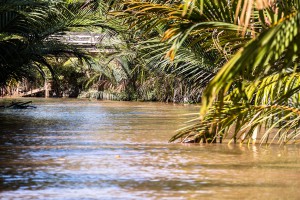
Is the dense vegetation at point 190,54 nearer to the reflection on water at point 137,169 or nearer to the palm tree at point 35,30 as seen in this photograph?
the palm tree at point 35,30

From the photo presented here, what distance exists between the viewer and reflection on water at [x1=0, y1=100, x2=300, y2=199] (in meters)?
7.38

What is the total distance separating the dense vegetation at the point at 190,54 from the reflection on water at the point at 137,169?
14.6 inches

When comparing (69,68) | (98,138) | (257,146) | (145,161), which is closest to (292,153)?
(257,146)

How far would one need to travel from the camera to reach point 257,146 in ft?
39.1

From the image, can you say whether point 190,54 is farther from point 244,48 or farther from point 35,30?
point 244,48

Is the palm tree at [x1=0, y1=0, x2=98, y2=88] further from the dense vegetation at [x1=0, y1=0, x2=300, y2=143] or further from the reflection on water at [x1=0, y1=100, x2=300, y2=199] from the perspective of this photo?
the reflection on water at [x1=0, y1=100, x2=300, y2=199]

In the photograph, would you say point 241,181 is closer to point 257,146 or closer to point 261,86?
point 261,86

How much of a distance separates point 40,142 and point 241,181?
527 centimetres

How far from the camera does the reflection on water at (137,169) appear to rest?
7.38 metres

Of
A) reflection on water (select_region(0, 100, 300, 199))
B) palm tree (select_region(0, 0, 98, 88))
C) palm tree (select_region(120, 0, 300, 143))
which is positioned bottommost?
reflection on water (select_region(0, 100, 300, 199))

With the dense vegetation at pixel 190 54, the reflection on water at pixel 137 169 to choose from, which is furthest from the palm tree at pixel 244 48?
the reflection on water at pixel 137 169

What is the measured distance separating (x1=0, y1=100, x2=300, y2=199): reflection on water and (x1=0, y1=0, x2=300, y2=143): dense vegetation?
0.37 metres

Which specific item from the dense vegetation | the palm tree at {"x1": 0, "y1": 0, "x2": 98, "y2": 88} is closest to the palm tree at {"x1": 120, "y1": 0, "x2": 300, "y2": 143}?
the dense vegetation

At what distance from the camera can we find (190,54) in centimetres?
1819
